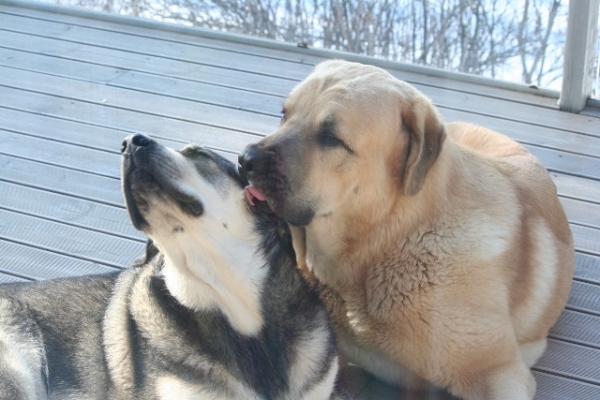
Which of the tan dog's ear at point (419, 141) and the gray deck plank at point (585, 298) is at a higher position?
the tan dog's ear at point (419, 141)

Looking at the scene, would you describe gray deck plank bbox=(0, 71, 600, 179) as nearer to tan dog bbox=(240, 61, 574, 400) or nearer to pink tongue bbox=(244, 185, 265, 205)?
tan dog bbox=(240, 61, 574, 400)

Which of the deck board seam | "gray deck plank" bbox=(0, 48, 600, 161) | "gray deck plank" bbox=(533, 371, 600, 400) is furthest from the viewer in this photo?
"gray deck plank" bbox=(0, 48, 600, 161)

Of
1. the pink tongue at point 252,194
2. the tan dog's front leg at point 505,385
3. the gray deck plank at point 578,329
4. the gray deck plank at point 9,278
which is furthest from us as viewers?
the gray deck plank at point 9,278

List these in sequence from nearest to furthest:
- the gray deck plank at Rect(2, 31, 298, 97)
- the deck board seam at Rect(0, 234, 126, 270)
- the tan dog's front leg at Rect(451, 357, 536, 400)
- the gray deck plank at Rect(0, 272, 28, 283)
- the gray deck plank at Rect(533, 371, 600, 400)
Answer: the tan dog's front leg at Rect(451, 357, 536, 400) → the gray deck plank at Rect(533, 371, 600, 400) → the gray deck plank at Rect(0, 272, 28, 283) → the deck board seam at Rect(0, 234, 126, 270) → the gray deck plank at Rect(2, 31, 298, 97)

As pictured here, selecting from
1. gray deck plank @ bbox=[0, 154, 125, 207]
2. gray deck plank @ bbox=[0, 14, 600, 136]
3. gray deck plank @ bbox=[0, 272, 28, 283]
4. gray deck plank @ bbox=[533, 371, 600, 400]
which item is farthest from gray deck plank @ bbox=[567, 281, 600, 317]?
gray deck plank @ bbox=[0, 272, 28, 283]

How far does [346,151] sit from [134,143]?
695 mm

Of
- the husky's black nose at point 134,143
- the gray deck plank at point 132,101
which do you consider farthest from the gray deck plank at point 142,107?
the husky's black nose at point 134,143

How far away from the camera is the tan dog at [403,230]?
2.80 m

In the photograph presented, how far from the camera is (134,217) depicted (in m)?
2.60

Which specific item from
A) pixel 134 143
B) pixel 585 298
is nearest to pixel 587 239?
pixel 585 298

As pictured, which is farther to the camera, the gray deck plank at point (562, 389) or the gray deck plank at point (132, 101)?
the gray deck plank at point (132, 101)

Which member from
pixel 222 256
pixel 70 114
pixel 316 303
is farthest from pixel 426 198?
pixel 70 114

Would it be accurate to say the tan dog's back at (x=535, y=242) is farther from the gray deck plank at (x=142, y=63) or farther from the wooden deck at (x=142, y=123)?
the gray deck plank at (x=142, y=63)

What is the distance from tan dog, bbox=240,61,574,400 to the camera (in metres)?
2.80
